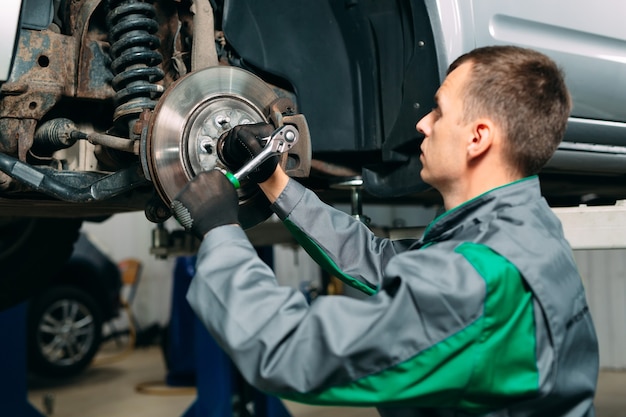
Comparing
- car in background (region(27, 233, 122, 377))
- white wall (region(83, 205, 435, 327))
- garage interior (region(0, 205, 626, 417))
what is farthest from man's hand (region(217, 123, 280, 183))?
white wall (region(83, 205, 435, 327))

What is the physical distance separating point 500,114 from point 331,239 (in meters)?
0.41

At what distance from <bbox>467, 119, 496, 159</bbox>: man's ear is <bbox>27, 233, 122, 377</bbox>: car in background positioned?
10.6 ft

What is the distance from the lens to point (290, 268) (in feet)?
19.0

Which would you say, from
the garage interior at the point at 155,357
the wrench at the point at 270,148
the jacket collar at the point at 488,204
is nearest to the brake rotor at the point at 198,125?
the wrench at the point at 270,148

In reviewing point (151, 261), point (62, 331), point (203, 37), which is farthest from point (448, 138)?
point (151, 261)

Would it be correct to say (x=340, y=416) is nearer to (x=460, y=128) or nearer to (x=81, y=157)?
(x=81, y=157)

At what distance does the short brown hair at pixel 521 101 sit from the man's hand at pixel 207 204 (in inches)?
14.0

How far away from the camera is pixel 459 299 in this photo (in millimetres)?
813

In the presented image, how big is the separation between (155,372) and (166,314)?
64.2 inches

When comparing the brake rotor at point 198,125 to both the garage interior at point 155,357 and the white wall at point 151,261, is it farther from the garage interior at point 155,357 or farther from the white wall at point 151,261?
the white wall at point 151,261

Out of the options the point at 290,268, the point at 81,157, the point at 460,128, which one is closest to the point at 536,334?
the point at 460,128

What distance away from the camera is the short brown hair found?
1.00m

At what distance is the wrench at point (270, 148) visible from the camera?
1115 millimetres

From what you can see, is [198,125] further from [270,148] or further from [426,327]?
[426,327]
